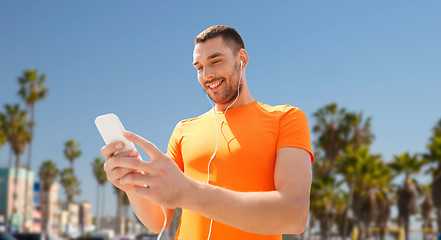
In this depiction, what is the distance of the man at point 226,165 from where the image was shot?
141 cm

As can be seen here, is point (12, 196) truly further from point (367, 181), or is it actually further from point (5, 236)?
point (5, 236)

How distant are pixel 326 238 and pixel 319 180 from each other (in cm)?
1762

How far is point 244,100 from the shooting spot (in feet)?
7.29

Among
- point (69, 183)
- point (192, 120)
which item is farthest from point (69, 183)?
point (192, 120)

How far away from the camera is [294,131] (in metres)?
1.90

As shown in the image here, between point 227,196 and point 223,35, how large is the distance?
89cm

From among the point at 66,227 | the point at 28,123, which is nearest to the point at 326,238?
the point at 28,123

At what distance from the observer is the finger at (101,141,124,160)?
4.87ft

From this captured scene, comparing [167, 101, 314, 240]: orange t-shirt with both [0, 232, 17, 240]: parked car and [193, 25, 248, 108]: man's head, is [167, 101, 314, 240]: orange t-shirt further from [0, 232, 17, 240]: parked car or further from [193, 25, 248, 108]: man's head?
[0, 232, 17, 240]: parked car

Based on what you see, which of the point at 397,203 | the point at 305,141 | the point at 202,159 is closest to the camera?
the point at 305,141

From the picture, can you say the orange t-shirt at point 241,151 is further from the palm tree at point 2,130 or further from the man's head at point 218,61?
the palm tree at point 2,130

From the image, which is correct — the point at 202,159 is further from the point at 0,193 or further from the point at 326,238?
the point at 0,193

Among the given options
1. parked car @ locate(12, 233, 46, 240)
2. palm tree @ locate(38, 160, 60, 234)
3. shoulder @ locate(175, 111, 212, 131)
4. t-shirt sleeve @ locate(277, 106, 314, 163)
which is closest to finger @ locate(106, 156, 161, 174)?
t-shirt sleeve @ locate(277, 106, 314, 163)

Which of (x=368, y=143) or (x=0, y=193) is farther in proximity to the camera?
(x=0, y=193)
